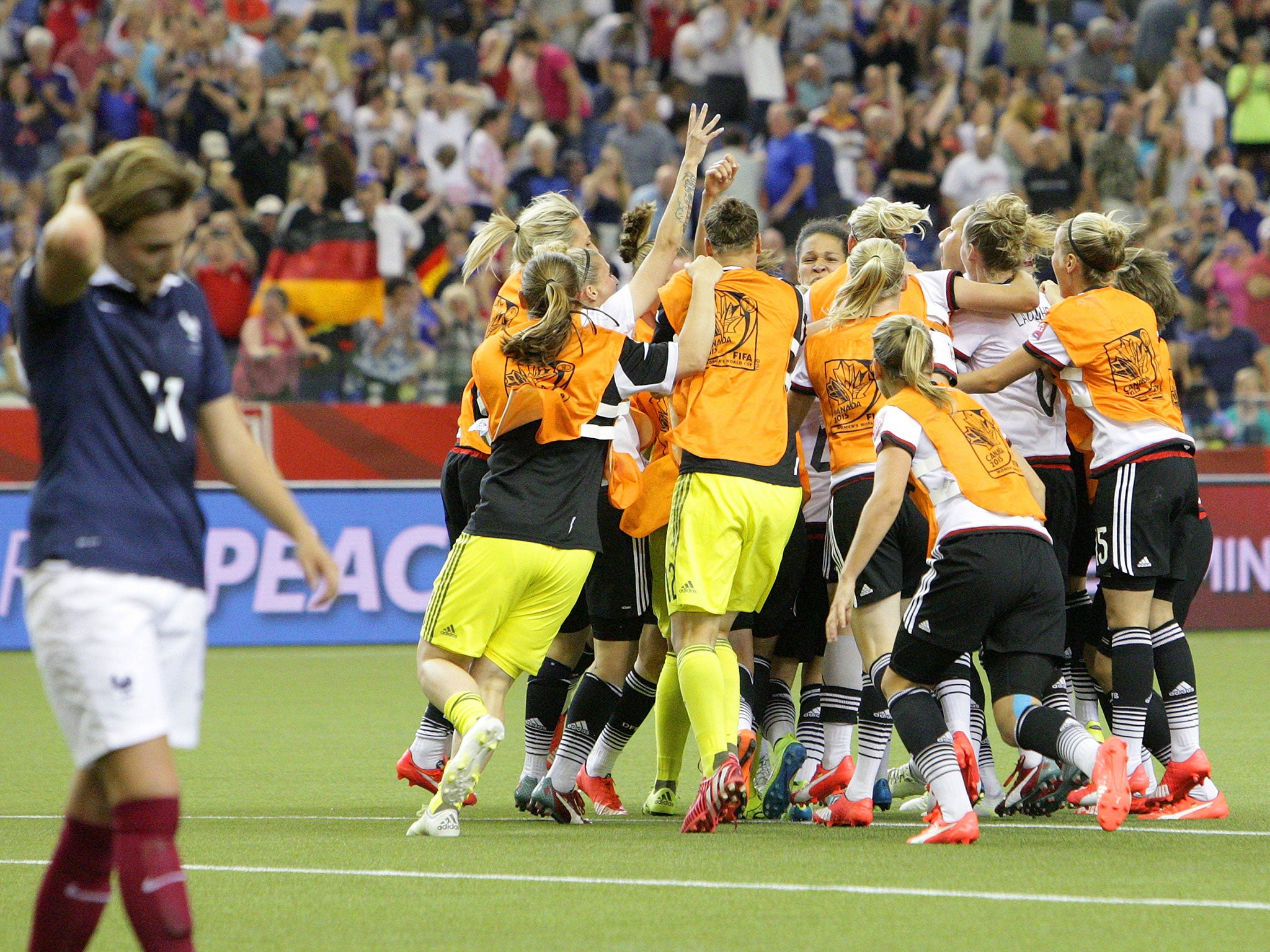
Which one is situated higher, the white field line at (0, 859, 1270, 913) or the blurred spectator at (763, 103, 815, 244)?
the blurred spectator at (763, 103, 815, 244)

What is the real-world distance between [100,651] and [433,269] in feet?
45.4

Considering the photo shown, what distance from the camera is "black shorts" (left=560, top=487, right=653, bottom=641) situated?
718cm

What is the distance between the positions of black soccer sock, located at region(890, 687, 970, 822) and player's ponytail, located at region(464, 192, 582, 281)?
2378 mm

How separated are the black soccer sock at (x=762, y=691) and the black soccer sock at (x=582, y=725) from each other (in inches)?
22.0

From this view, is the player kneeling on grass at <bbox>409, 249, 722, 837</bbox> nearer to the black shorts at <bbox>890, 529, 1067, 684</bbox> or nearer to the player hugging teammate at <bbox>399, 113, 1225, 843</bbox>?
the player hugging teammate at <bbox>399, 113, 1225, 843</bbox>

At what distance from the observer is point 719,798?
616 centimetres

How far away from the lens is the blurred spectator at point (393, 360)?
14773mm

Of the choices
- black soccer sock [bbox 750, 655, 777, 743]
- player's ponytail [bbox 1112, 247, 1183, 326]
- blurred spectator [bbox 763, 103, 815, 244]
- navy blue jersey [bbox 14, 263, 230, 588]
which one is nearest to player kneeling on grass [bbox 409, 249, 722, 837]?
black soccer sock [bbox 750, 655, 777, 743]

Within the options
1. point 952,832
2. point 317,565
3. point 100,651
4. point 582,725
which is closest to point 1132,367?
point 952,832

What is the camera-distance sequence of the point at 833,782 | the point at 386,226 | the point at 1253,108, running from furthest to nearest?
the point at 1253,108
the point at 386,226
the point at 833,782

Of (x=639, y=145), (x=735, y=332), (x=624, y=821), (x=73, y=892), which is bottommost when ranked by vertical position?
(x=624, y=821)

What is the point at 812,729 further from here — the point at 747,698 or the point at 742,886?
the point at 742,886

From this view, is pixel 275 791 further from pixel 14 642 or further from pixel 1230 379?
pixel 1230 379

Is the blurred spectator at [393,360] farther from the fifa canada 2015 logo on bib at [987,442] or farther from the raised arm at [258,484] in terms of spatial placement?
the raised arm at [258,484]
